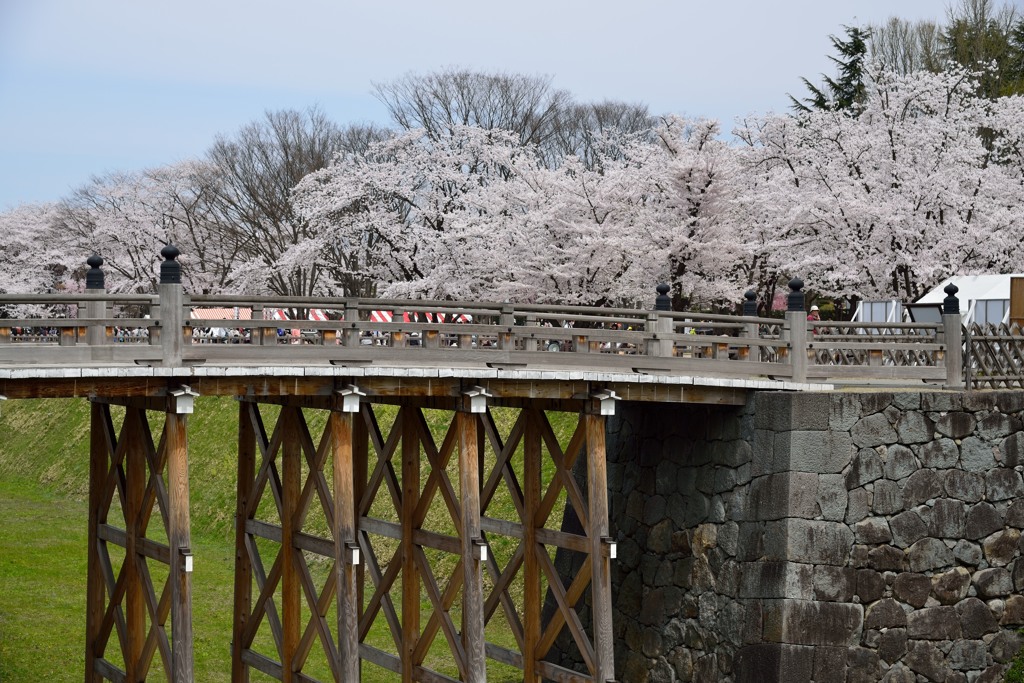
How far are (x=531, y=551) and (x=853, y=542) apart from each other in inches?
151

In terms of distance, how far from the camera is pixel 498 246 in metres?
34.5

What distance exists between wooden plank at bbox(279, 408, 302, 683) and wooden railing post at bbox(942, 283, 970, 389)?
8.25 metres

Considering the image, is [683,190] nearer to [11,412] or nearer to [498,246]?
[498,246]

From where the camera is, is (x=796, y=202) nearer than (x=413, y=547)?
No

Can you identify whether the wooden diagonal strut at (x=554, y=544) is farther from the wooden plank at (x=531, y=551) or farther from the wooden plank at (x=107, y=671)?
the wooden plank at (x=107, y=671)

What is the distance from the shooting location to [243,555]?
56.7ft

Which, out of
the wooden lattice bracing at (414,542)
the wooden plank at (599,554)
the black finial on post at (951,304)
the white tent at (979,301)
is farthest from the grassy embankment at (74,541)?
the black finial on post at (951,304)

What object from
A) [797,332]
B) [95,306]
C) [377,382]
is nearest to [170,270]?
[95,306]

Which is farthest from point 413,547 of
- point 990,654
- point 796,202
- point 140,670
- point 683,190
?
point 796,202

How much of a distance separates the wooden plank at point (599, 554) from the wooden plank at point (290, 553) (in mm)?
3646

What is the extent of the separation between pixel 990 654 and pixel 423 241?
24.5 meters

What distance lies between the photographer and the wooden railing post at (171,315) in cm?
1295

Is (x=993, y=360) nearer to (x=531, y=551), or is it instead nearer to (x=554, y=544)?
(x=554, y=544)

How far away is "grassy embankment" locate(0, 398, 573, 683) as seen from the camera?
21.2 m
